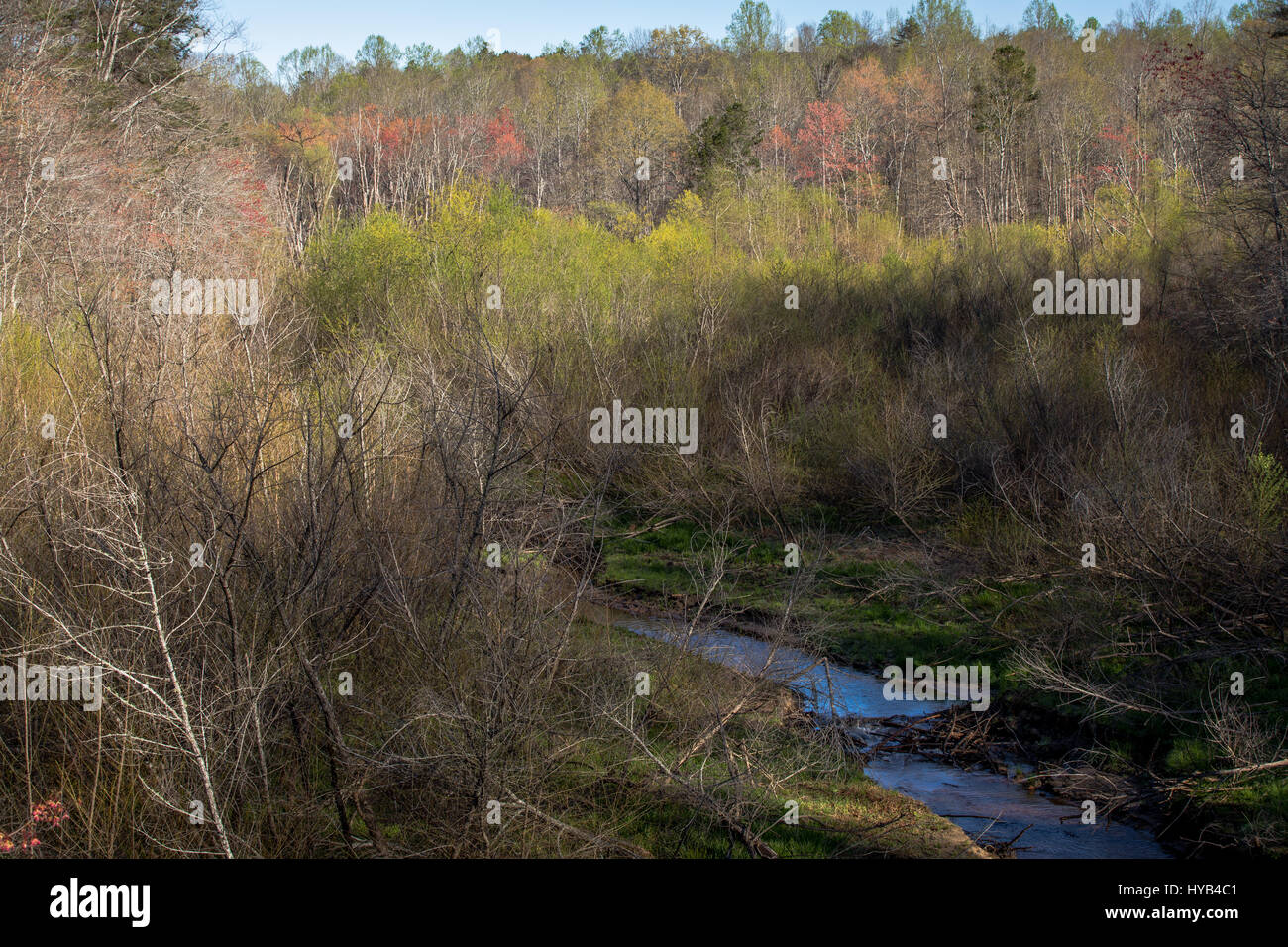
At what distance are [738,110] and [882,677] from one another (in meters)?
30.6

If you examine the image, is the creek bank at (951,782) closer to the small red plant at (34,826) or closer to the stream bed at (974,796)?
the stream bed at (974,796)

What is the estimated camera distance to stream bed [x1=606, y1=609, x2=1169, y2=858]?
6398 millimetres

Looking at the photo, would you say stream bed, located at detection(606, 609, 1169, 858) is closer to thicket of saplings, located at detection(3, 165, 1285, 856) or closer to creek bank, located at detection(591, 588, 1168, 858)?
creek bank, located at detection(591, 588, 1168, 858)

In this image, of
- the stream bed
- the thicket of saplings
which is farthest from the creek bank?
the thicket of saplings

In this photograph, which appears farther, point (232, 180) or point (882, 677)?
point (232, 180)

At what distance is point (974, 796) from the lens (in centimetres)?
711

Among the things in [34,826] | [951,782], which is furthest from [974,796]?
[34,826]

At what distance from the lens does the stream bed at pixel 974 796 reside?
6398mm

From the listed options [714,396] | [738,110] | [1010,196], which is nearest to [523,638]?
[714,396]

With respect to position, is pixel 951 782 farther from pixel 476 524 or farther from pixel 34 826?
pixel 34 826

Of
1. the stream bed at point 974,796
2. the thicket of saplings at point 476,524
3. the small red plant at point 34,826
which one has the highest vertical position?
the thicket of saplings at point 476,524

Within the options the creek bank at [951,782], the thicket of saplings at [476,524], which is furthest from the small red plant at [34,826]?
the creek bank at [951,782]
